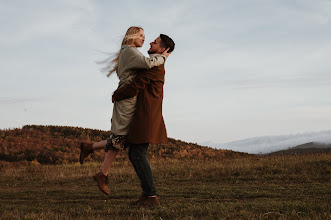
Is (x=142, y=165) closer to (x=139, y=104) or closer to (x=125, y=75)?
(x=139, y=104)

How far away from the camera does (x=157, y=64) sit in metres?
5.09

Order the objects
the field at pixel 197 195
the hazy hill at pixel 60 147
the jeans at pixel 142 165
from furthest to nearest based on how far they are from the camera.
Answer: the hazy hill at pixel 60 147 → the jeans at pixel 142 165 → the field at pixel 197 195

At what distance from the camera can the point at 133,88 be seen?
4996 millimetres

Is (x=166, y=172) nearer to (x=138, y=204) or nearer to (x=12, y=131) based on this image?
(x=138, y=204)

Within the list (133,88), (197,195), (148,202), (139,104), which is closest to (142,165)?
(148,202)

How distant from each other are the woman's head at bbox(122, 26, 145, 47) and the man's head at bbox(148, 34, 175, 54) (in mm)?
215

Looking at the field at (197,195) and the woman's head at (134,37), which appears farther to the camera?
the woman's head at (134,37)

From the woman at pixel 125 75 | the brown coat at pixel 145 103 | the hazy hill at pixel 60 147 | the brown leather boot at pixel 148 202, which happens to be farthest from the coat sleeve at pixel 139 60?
the hazy hill at pixel 60 147

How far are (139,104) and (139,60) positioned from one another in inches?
26.2

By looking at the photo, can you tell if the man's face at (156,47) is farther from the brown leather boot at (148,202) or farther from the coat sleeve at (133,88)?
the brown leather boot at (148,202)

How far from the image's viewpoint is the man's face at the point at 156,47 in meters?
5.34

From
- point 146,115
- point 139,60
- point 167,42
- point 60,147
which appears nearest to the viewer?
point 139,60

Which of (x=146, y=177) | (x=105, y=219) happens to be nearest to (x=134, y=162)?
(x=146, y=177)

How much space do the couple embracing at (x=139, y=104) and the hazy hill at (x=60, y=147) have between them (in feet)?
54.6
